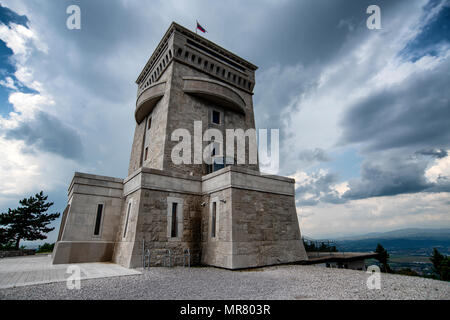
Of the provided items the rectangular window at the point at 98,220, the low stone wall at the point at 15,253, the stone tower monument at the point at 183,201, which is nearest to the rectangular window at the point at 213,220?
the stone tower monument at the point at 183,201

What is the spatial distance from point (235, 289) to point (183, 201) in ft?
23.9

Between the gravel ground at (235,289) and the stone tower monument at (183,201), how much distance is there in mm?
3232

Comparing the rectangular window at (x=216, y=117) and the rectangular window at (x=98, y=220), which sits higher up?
the rectangular window at (x=216, y=117)

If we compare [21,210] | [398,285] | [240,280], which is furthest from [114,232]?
[21,210]

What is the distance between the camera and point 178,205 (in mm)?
13078

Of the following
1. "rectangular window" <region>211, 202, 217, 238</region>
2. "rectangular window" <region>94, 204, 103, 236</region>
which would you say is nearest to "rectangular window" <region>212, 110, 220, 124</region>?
"rectangular window" <region>211, 202, 217, 238</region>

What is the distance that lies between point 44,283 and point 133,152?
17.6 metres

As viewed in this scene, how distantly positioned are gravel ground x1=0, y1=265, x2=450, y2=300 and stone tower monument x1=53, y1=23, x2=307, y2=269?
3232mm

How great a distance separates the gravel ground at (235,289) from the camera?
5.97 meters

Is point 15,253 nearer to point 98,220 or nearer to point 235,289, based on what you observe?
point 98,220

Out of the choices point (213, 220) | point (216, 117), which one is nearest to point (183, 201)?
point (213, 220)

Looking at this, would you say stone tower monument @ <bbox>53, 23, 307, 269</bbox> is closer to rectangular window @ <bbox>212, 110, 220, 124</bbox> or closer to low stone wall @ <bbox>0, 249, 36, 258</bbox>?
rectangular window @ <bbox>212, 110, 220, 124</bbox>

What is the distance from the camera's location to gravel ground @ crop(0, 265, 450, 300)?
597 cm

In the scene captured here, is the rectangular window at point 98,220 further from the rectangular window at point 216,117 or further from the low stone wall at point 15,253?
the rectangular window at point 216,117
